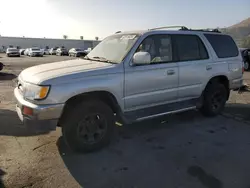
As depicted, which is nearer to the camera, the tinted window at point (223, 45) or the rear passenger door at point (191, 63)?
the rear passenger door at point (191, 63)

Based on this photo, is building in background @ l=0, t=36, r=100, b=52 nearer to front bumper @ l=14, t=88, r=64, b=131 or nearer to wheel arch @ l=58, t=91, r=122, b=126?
wheel arch @ l=58, t=91, r=122, b=126

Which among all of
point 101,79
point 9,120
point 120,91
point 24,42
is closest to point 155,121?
point 120,91

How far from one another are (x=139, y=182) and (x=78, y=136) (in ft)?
4.04

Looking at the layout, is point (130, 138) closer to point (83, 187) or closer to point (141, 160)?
point (141, 160)

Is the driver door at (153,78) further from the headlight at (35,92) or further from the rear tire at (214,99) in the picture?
the headlight at (35,92)

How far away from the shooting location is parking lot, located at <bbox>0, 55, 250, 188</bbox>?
3234 millimetres

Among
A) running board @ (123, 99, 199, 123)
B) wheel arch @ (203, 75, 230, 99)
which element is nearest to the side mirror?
running board @ (123, 99, 199, 123)

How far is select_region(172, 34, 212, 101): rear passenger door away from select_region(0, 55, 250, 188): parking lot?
0.78 m

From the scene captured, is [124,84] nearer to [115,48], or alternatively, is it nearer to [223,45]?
[115,48]

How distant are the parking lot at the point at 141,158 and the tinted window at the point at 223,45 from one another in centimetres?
159

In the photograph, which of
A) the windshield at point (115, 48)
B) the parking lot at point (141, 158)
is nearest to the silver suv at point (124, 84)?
the windshield at point (115, 48)

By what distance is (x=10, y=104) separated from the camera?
23.3ft

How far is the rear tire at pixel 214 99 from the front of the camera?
5609 mm

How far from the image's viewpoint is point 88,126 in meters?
3.99
